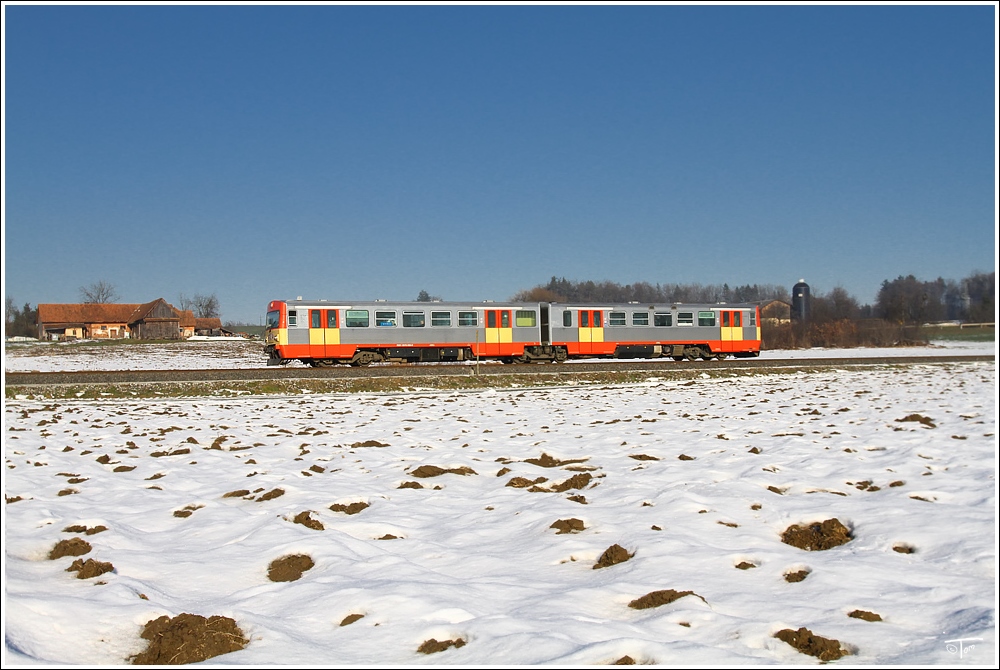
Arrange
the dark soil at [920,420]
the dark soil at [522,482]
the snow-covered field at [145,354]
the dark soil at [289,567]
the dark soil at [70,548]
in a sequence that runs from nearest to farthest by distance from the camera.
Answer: the dark soil at [289,567]
the dark soil at [70,548]
the dark soil at [522,482]
the dark soil at [920,420]
the snow-covered field at [145,354]

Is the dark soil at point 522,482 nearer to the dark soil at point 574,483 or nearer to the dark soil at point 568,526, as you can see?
the dark soil at point 574,483

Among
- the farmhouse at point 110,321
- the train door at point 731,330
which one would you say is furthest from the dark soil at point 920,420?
the farmhouse at point 110,321

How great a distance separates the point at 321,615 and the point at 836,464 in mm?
5568

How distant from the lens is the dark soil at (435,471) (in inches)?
295

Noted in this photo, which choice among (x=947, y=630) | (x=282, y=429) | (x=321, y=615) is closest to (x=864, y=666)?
(x=947, y=630)

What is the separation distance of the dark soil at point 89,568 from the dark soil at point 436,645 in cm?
233

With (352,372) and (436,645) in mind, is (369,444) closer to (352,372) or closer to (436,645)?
(436,645)

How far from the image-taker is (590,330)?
106ft

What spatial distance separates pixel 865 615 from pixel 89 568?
176 inches

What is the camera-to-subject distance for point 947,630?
3.66 meters

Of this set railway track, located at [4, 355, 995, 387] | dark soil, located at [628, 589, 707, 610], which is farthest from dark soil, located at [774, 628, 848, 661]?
railway track, located at [4, 355, 995, 387]

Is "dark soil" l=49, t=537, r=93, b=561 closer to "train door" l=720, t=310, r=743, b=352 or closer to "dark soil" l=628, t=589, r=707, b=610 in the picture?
"dark soil" l=628, t=589, r=707, b=610

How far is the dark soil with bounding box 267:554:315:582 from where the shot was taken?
4617 millimetres

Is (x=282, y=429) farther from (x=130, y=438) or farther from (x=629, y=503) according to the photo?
(x=629, y=503)
